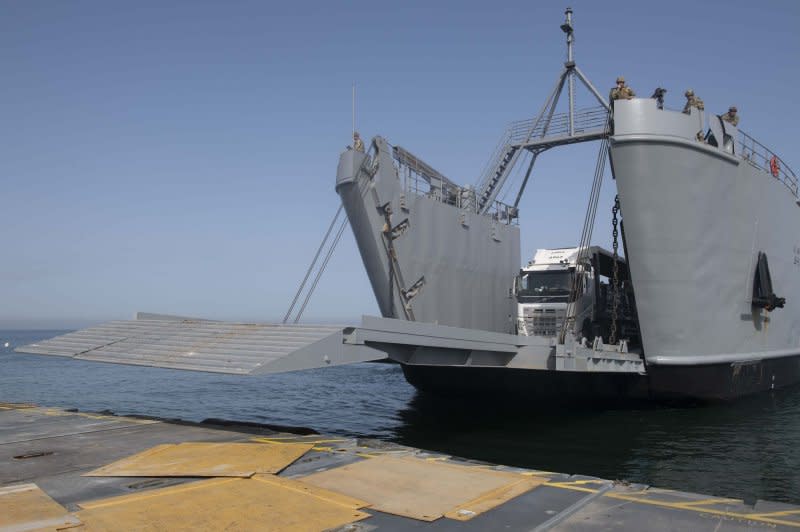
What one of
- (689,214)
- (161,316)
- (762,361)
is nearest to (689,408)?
(762,361)

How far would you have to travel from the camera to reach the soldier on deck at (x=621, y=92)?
14781 millimetres

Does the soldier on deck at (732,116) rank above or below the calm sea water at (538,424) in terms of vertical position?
above

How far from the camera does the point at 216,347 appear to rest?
9984 millimetres

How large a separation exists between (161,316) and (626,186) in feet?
38.2

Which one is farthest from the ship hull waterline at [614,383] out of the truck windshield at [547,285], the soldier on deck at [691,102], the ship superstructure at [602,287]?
the soldier on deck at [691,102]

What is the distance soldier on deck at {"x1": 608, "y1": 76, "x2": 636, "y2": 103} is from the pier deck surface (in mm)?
10518

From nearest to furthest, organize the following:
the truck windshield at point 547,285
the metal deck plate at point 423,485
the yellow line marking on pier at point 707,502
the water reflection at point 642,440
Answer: the metal deck plate at point 423,485 < the yellow line marking on pier at point 707,502 < the water reflection at point 642,440 < the truck windshield at point 547,285

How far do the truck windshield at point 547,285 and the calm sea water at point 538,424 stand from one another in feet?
11.2

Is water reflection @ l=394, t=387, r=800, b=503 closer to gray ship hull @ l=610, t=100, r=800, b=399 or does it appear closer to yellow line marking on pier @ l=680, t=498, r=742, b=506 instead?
gray ship hull @ l=610, t=100, r=800, b=399

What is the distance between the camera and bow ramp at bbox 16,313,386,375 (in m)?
8.94

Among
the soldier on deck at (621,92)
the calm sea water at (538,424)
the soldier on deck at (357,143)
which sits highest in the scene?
the soldier on deck at (621,92)

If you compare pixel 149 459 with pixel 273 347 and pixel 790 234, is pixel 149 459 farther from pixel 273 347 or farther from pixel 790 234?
pixel 790 234

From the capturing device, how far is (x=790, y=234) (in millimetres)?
20172

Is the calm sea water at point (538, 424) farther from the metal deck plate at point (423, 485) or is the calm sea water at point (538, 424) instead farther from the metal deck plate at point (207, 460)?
the metal deck plate at point (207, 460)
